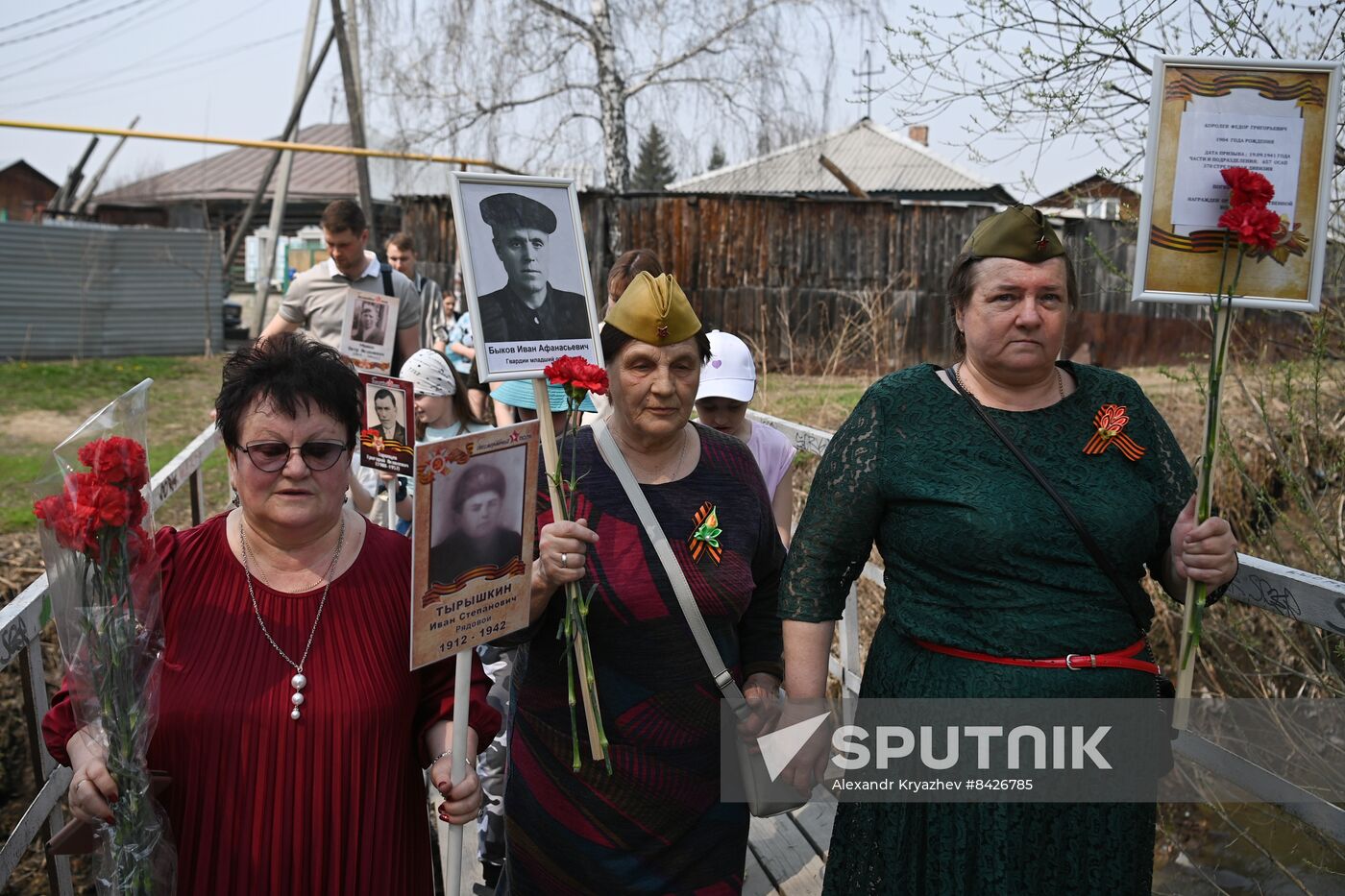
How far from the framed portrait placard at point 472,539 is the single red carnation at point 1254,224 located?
4.77 feet

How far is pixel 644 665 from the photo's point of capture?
2.72 m

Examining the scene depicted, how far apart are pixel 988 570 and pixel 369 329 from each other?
361 cm

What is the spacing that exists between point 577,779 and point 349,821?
610 mm

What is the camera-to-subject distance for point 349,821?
2.30 meters

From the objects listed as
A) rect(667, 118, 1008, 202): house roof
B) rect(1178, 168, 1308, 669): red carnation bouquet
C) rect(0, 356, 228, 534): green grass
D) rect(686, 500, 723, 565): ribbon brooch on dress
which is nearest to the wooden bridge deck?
rect(686, 500, 723, 565): ribbon brooch on dress

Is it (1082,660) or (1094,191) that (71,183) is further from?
(1082,660)

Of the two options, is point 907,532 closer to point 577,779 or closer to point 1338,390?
point 577,779

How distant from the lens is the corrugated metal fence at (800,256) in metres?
16.8

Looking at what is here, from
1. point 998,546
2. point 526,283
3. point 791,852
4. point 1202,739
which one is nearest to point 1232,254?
point 998,546

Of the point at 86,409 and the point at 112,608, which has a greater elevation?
the point at 112,608

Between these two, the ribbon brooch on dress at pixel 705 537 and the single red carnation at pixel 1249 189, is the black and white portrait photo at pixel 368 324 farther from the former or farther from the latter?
the single red carnation at pixel 1249 189

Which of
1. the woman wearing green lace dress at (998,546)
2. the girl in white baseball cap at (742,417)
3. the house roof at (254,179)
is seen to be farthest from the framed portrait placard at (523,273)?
the house roof at (254,179)

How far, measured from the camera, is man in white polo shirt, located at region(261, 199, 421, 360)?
19.7 feet

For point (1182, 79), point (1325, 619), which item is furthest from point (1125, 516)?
point (1182, 79)
